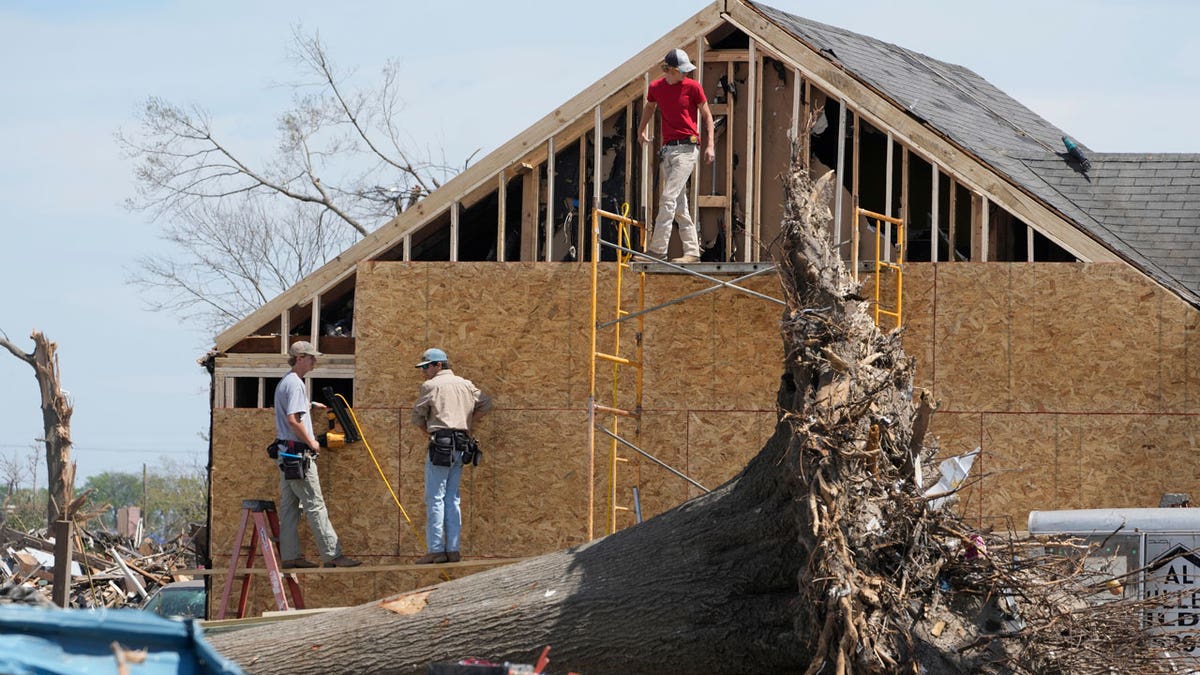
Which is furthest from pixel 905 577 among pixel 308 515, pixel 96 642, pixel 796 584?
pixel 308 515

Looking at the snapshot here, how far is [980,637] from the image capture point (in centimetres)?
684

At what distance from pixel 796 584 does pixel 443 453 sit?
452 cm

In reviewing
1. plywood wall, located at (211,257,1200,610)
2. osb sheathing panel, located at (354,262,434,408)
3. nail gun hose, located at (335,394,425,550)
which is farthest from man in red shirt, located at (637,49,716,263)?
nail gun hose, located at (335,394,425,550)

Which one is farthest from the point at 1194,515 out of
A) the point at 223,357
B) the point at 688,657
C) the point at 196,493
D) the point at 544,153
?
the point at 196,493

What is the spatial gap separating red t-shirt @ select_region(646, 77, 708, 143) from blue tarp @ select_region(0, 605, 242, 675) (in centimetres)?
827

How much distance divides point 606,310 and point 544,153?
1517 millimetres

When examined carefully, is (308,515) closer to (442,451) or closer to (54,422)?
(442,451)

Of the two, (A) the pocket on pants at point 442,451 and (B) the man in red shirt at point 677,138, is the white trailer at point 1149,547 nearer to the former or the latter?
(B) the man in red shirt at point 677,138

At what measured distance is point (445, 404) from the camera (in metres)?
11.4

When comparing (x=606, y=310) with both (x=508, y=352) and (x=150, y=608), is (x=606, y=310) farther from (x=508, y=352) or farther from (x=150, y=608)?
(x=150, y=608)

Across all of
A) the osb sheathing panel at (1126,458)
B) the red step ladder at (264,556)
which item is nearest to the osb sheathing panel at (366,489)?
the red step ladder at (264,556)

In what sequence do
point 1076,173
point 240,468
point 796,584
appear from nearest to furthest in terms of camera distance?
point 796,584 → point 240,468 → point 1076,173

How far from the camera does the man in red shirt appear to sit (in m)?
11.7

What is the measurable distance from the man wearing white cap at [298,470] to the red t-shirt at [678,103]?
347 centimetres
